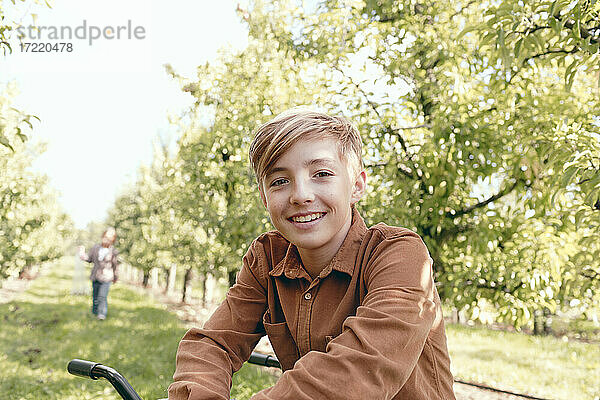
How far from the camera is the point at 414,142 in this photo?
4094 millimetres

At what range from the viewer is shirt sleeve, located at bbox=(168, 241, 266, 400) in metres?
1.46

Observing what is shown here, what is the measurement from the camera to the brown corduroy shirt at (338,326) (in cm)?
115

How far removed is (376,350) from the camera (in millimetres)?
1158

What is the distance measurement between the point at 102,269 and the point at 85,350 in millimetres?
3344

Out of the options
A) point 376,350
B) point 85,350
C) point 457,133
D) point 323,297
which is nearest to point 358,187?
point 323,297

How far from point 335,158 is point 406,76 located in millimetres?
3031

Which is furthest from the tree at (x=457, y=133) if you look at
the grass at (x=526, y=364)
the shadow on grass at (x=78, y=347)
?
the shadow on grass at (x=78, y=347)

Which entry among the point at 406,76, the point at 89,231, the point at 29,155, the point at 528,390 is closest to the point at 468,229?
the point at 406,76

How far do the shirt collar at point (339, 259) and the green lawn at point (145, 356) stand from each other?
377 cm

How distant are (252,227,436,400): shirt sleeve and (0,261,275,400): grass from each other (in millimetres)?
4635

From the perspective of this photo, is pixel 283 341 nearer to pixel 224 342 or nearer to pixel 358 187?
pixel 224 342

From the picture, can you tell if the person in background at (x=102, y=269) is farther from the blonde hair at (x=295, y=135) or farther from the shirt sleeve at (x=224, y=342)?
the blonde hair at (x=295, y=135)

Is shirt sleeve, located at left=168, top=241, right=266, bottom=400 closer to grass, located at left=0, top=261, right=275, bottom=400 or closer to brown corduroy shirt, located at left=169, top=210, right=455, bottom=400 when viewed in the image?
brown corduroy shirt, located at left=169, top=210, right=455, bottom=400

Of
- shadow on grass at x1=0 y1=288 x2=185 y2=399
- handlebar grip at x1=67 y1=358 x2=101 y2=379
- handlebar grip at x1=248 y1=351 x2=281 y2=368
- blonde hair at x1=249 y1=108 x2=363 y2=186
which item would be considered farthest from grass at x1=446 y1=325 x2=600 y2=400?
handlebar grip at x1=67 y1=358 x2=101 y2=379
